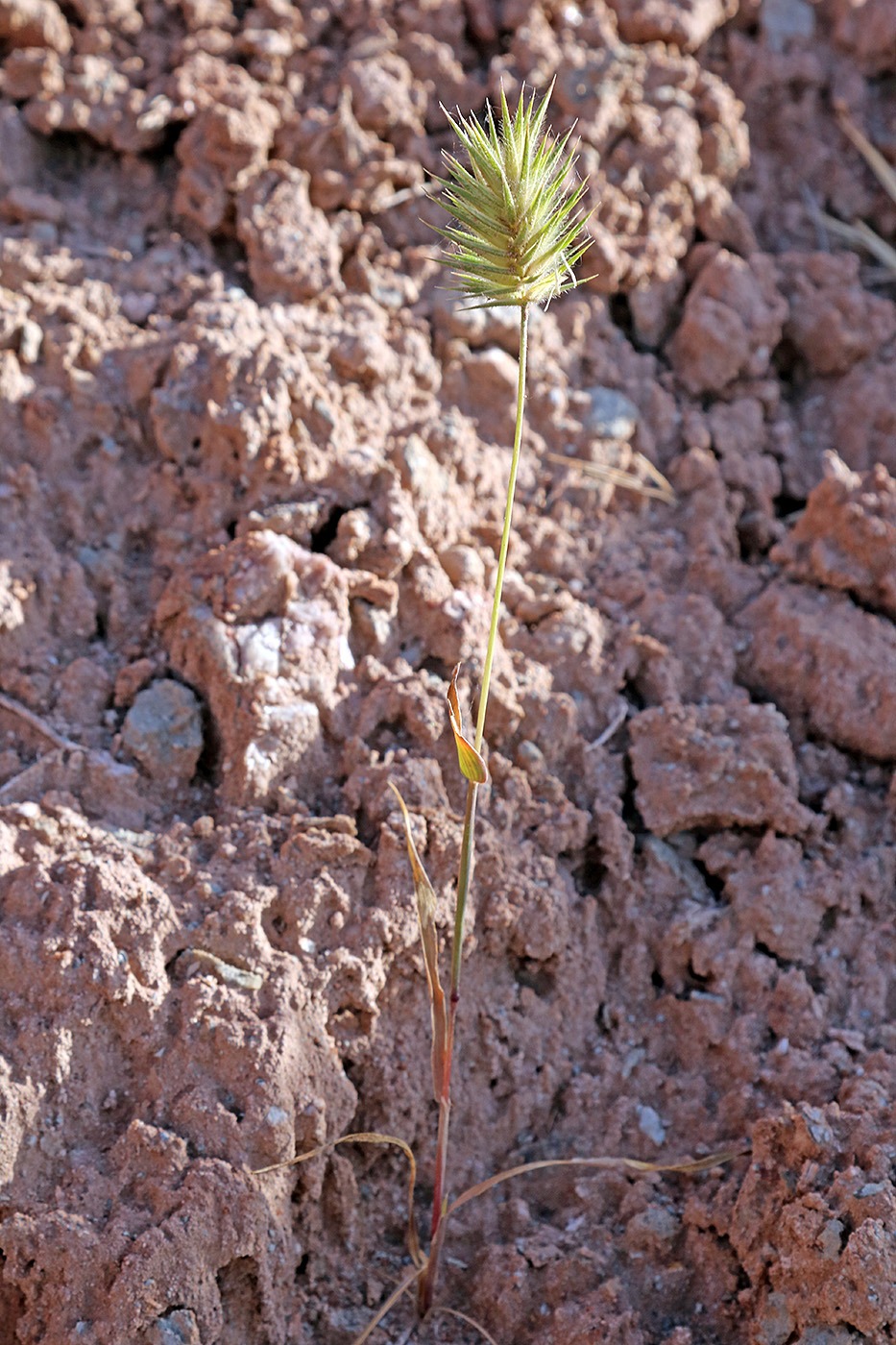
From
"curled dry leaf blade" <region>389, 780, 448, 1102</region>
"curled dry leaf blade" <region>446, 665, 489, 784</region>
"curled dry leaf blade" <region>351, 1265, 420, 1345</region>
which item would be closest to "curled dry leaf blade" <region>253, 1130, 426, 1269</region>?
"curled dry leaf blade" <region>351, 1265, 420, 1345</region>

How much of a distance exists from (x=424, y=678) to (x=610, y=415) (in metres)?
0.99

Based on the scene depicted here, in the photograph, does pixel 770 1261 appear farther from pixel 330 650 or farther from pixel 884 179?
pixel 884 179

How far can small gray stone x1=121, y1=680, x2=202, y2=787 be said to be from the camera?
2.30 meters

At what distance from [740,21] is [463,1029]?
3015 mm

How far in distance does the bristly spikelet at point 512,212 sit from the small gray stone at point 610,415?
4.10 feet

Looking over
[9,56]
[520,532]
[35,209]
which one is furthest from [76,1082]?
[9,56]

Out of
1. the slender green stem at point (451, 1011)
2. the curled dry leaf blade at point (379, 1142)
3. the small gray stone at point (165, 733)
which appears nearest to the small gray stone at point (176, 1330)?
the curled dry leaf blade at point (379, 1142)

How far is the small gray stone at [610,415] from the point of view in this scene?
9.72ft

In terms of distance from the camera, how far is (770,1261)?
1945 millimetres

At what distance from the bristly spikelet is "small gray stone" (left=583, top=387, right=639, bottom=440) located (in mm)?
1250

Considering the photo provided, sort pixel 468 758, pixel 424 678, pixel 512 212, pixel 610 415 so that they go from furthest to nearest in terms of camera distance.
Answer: pixel 610 415 → pixel 424 678 → pixel 468 758 → pixel 512 212

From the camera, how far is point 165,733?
232 cm

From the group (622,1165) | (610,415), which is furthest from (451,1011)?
(610,415)

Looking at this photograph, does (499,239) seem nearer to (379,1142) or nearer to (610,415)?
(610,415)
